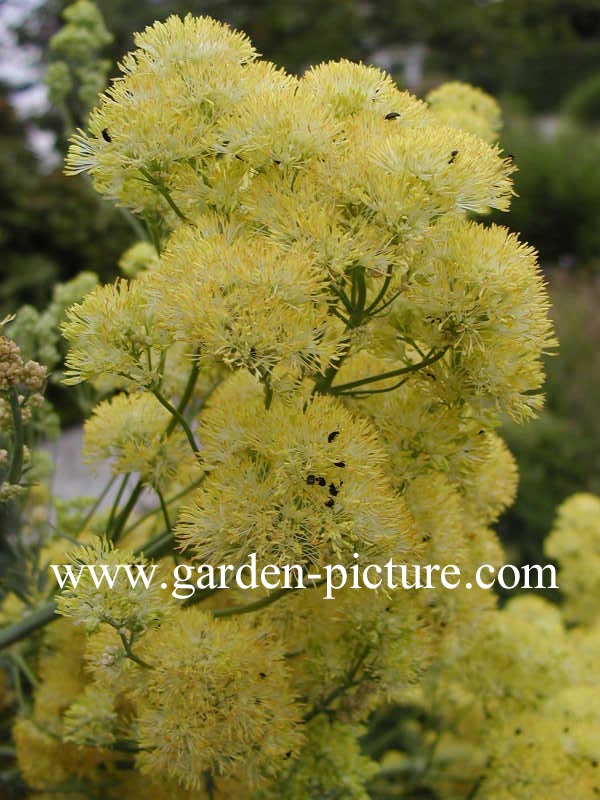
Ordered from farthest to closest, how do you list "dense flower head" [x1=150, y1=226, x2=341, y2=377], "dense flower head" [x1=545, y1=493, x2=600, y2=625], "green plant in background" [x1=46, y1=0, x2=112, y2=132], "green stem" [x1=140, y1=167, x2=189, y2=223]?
"dense flower head" [x1=545, y1=493, x2=600, y2=625] < "green plant in background" [x1=46, y1=0, x2=112, y2=132] < "green stem" [x1=140, y1=167, x2=189, y2=223] < "dense flower head" [x1=150, y1=226, x2=341, y2=377]

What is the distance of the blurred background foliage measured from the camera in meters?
3.74

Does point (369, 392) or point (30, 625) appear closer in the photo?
point (369, 392)

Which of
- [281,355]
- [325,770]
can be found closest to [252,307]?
[281,355]

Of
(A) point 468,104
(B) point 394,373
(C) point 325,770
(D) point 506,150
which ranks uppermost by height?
(D) point 506,150

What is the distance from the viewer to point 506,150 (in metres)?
8.49

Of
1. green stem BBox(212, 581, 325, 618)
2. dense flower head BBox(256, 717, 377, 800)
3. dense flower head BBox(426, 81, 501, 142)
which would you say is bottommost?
dense flower head BBox(256, 717, 377, 800)

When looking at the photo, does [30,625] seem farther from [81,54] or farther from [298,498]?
[81,54]

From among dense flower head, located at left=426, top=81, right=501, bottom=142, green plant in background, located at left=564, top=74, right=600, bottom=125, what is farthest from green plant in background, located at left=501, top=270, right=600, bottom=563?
green plant in background, located at left=564, top=74, right=600, bottom=125

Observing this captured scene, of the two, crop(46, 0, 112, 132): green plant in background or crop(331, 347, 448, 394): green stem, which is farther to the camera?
crop(46, 0, 112, 132): green plant in background

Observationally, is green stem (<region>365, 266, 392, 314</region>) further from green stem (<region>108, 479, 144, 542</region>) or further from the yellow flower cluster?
green stem (<region>108, 479, 144, 542</region>)

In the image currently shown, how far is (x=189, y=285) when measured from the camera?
79 cm

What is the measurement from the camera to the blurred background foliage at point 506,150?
147 inches

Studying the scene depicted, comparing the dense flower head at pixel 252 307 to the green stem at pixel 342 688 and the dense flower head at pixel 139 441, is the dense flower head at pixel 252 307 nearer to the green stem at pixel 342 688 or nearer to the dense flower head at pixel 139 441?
the dense flower head at pixel 139 441

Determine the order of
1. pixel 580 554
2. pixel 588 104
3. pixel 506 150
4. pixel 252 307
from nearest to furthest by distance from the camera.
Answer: pixel 252 307 < pixel 580 554 < pixel 506 150 < pixel 588 104
